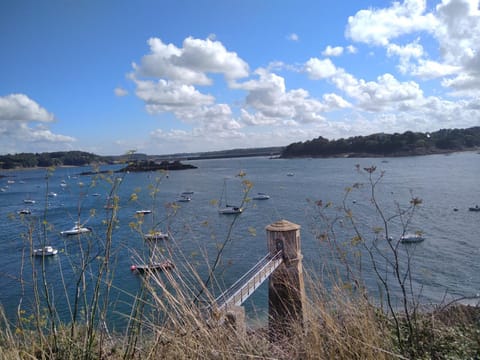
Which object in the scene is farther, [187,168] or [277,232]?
[187,168]

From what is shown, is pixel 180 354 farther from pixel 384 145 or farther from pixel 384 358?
pixel 384 145

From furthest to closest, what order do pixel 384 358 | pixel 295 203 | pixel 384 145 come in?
pixel 384 145 → pixel 295 203 → pixel 384 358

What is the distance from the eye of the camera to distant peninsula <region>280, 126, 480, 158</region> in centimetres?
13275

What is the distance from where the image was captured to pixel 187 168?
136750 mm

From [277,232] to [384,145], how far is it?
137 meters

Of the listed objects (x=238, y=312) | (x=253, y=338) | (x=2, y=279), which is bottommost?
(x=2, y=279)

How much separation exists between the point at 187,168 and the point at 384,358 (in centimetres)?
13577

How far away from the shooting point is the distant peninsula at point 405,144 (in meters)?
133

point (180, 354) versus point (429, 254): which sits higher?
point (180, 354)

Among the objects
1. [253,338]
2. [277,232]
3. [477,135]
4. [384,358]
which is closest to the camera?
[384,358]

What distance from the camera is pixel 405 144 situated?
133 meters

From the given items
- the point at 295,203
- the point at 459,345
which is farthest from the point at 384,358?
the point at 295,203

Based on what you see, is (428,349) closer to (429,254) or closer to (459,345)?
(459,345)

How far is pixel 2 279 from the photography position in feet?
74.2
